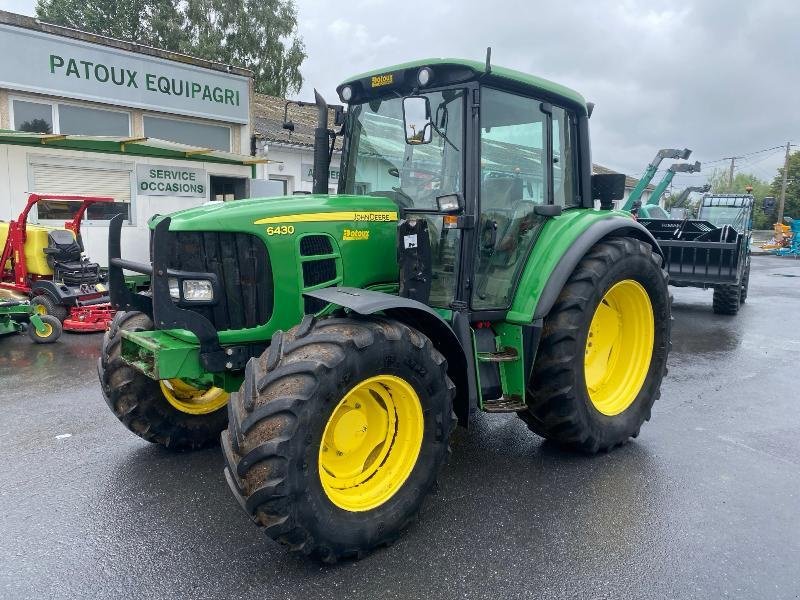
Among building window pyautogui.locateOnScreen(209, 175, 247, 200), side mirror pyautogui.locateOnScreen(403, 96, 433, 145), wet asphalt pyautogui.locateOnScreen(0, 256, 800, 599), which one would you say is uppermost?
building window pyautogui.locateOnScreen(209, 175, 247, 200)

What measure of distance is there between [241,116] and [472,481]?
1267 cm

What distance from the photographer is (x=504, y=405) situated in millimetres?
3713

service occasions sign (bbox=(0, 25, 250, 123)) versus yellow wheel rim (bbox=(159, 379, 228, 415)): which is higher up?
service occasions sign (bbox=(0, 25, 250, 123))

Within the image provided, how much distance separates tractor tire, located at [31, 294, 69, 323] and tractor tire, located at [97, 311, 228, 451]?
17.1 ft

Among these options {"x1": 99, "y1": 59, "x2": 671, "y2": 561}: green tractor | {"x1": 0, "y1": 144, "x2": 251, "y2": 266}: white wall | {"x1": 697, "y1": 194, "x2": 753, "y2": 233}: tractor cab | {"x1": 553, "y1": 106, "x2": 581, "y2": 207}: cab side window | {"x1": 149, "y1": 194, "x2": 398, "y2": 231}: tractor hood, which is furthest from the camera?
{"x1": 697, "y1": 194, "x2": 753, "y2": 233}: tractor cab

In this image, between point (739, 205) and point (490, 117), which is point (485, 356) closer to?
point (490, 117)

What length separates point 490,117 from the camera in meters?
3.74

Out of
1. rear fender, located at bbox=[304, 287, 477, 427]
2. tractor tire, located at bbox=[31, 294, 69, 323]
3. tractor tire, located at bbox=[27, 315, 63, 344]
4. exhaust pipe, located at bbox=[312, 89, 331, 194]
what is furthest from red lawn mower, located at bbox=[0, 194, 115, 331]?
rear fender, located at bbox=[304, 287, 477, 427]

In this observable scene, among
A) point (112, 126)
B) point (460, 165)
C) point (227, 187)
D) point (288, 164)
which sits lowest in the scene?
point (460, 165)

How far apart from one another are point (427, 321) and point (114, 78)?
1157 centimetres

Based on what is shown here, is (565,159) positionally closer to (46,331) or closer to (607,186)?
(607,186)

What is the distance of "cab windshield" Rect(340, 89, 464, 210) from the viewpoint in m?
3.65

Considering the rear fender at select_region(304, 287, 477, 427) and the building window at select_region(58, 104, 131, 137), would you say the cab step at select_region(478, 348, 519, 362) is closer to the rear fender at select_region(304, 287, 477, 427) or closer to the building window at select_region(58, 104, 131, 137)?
the rear fender at select_region(304, 287, 477, 427)

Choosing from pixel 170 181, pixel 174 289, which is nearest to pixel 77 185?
pixel 170 181
